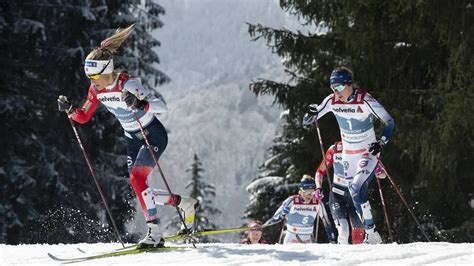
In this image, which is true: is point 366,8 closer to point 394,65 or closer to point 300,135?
point 394,65

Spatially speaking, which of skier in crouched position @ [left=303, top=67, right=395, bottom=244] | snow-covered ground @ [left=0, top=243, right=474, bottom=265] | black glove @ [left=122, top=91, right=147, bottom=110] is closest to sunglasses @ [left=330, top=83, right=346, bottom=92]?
skier in crouched position @ [left=303, top=67, right=395, bottom=244]

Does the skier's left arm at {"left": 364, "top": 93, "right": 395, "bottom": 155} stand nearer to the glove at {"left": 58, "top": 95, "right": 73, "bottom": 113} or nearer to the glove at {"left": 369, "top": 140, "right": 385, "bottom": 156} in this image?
the glove at {"left": 369, "top": 140, "right": 385, "bottom": 156}

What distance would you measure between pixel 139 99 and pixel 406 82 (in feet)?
26.7

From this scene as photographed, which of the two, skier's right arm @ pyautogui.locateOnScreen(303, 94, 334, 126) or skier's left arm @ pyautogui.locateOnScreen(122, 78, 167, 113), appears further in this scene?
skier's right arm @ pyautogui.locateOnScreen(303, 94, 334, 126)

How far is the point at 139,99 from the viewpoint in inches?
286

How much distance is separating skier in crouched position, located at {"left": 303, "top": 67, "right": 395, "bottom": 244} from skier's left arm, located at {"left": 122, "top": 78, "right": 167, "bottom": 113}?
2.27 metres

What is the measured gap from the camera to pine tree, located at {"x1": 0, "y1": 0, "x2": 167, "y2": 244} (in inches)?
736

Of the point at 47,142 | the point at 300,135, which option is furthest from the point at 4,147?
the point at 300,135

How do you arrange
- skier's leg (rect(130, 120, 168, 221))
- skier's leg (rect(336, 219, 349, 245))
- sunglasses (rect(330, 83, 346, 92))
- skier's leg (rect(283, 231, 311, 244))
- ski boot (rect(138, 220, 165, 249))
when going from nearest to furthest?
ski boot (rect(138, 220, 165, 249)) < skier's leg (rect(130, 120, 168, 221)) < sunglasses (rect(330, 83, 346, 92)) < skier's leg (rect(336, 219, 349, 245)) < skier's leg (rect(283, 231, 311, 244))


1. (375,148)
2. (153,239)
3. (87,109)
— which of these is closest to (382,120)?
(375,148)

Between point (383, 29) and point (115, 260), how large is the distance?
27.5ft

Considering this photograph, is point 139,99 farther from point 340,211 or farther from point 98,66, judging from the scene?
point 340,211

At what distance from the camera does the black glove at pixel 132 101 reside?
7027 millimetres

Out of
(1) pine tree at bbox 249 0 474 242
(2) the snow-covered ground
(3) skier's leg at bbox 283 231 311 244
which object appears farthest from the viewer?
(3) skier's leg at bbox 283 231 311 244
